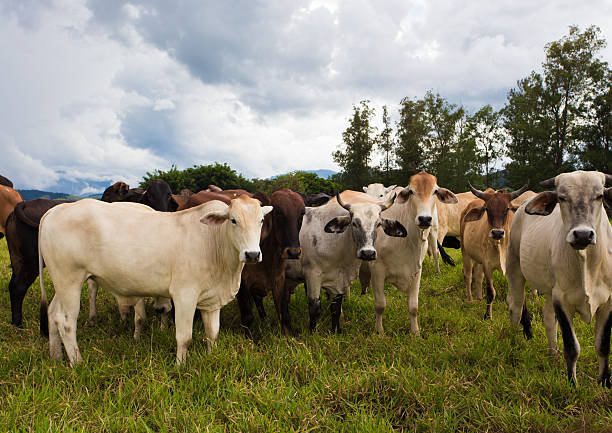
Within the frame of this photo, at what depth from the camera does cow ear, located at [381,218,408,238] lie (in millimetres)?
4969

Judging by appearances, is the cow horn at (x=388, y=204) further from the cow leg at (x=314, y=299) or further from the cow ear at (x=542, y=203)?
the cow ear at (x=542, y=203)

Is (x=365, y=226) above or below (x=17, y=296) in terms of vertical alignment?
above

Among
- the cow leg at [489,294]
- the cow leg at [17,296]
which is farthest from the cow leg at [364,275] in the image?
the cow leg at [17,296]

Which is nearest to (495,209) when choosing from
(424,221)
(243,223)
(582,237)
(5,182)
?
(424,221)

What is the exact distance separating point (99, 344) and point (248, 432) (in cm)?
257

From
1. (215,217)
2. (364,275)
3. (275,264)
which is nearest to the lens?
(215,217)

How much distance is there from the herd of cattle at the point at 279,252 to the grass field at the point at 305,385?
11.5 inches

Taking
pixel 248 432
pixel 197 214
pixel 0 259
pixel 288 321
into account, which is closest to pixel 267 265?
pixel 288 321

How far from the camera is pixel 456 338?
15.2 feet

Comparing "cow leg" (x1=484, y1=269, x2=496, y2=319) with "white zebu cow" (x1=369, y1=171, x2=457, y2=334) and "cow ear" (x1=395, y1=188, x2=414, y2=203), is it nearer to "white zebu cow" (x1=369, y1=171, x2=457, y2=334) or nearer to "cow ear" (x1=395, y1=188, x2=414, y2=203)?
"white zebu cow" (x1=369, y1=171, x2=457, y2=334)

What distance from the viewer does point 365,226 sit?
4.68 m

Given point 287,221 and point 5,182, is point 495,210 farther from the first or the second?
point 5,182

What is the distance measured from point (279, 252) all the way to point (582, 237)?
3.10 metres

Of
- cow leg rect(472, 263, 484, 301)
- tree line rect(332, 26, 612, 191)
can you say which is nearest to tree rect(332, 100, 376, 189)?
tree line rect(332, 26, 612, 191)
